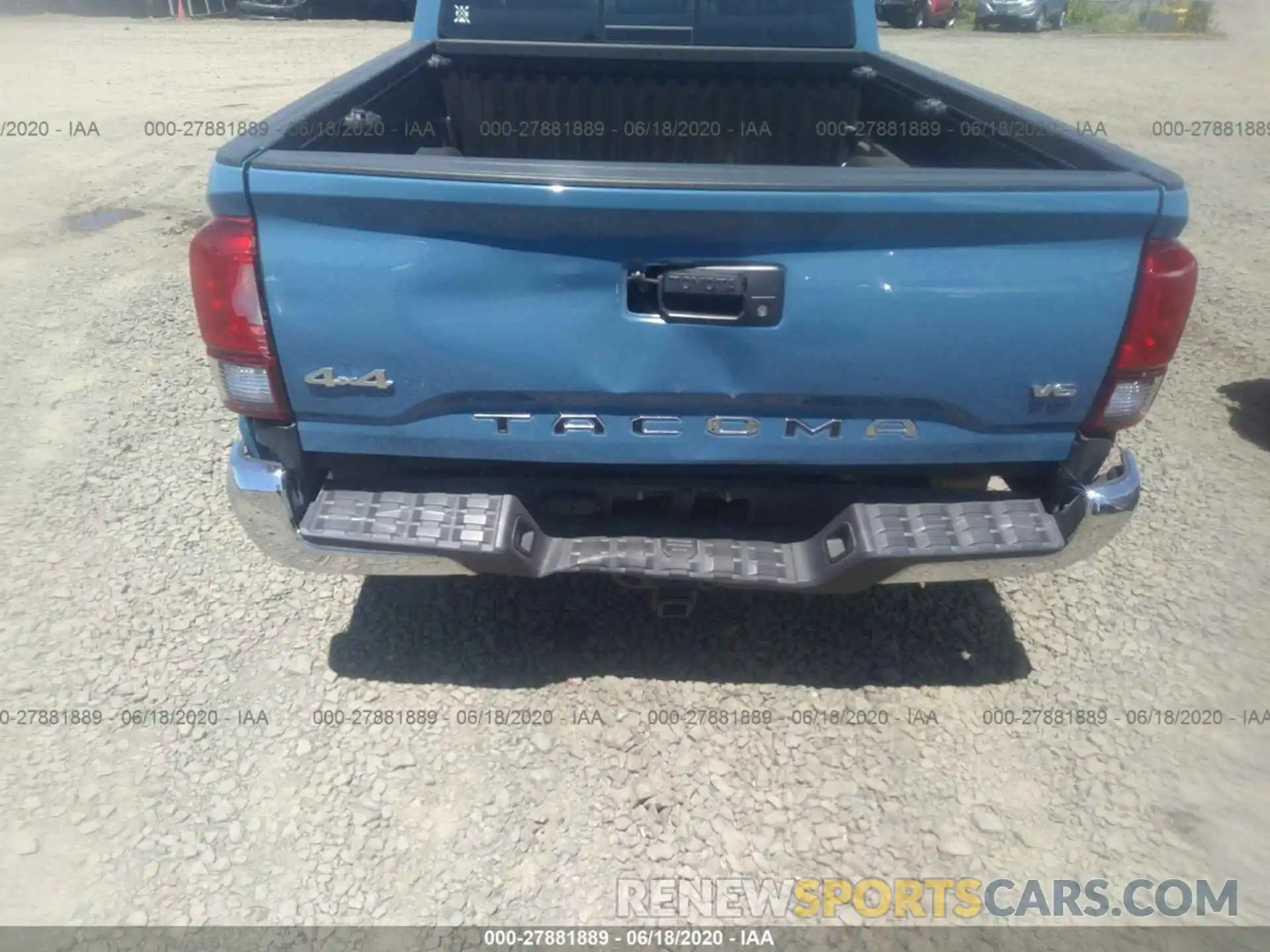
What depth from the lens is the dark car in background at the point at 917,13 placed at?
2102cm

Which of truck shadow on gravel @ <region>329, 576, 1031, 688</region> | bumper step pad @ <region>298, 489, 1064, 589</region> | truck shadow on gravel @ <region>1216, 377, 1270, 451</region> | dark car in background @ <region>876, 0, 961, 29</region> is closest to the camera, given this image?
bumper step pad @ <region>298, 489, 1064, 589</region>

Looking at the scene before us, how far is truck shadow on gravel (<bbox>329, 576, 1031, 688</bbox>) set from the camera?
9.81ft

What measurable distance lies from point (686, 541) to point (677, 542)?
1.0 inches

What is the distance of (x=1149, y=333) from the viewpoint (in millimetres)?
2258

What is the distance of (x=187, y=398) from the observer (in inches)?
175

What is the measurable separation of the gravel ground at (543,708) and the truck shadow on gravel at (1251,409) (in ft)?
0.22

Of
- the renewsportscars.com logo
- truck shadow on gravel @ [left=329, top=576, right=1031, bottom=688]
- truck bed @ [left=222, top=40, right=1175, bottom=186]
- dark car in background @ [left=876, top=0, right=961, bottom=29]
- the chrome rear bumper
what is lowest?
the renewsportscars.com logo

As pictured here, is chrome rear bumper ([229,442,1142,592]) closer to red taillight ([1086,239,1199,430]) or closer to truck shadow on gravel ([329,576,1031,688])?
red taillight ([1086,239,1199,430])

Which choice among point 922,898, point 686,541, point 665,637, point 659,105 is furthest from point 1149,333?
point 659,105

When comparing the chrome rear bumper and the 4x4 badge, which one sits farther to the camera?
the chrome rear bumper

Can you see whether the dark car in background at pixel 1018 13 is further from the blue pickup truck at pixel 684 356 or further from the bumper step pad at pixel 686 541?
the bumper step pad at pixel 686 541

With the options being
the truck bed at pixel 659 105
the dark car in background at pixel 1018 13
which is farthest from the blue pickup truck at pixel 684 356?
the dark car in background at pixel 1018 13

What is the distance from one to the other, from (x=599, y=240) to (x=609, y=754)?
145cm

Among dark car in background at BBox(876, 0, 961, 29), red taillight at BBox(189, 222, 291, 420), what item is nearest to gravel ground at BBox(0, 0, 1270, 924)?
red taillight at BBox(189, 222, 291, 420)
